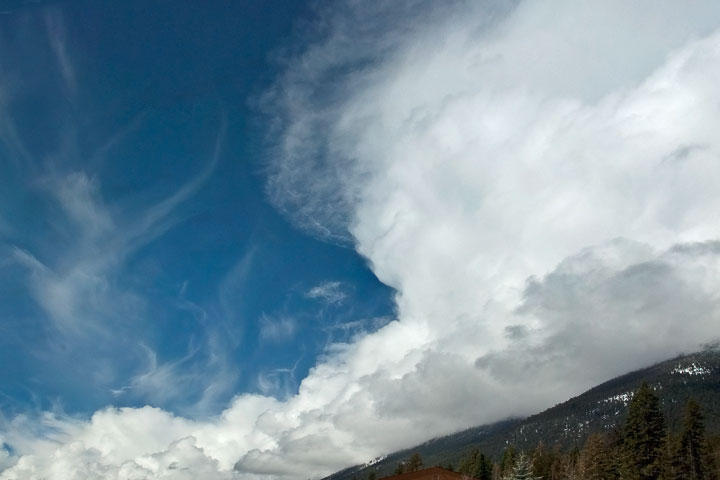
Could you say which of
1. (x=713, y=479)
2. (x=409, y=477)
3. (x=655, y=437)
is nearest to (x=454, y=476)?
(x=409, y=477)

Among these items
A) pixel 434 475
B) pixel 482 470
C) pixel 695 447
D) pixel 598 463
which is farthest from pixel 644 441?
pixel 482 470

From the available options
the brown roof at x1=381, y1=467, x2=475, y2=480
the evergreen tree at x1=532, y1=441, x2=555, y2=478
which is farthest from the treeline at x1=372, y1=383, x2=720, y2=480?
the brown roof at x1=381, y1=467, x2=475, y2=480

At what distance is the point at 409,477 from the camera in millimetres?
104375

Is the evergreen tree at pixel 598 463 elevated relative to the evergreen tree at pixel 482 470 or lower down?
lower down

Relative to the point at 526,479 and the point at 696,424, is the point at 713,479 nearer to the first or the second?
the point at 696,424

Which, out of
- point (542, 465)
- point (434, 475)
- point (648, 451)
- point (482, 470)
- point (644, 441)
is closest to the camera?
point (648, 451)

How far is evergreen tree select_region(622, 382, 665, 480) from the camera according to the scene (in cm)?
8006

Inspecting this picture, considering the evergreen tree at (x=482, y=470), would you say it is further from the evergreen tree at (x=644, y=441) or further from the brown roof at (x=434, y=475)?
the evergreen tree at (x=644, y=441)

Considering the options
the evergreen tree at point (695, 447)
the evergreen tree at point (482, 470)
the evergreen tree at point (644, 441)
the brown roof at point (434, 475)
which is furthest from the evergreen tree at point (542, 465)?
the evergreen tree at point (644, 441)

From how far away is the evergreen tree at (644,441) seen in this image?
80.1 metres

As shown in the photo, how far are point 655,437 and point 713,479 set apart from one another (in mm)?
23720

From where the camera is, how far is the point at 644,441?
8262 cm

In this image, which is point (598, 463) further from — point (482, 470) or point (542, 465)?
point (482, 470)

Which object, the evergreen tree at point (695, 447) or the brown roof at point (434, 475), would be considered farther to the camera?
the brown roof at point (434, 475)
